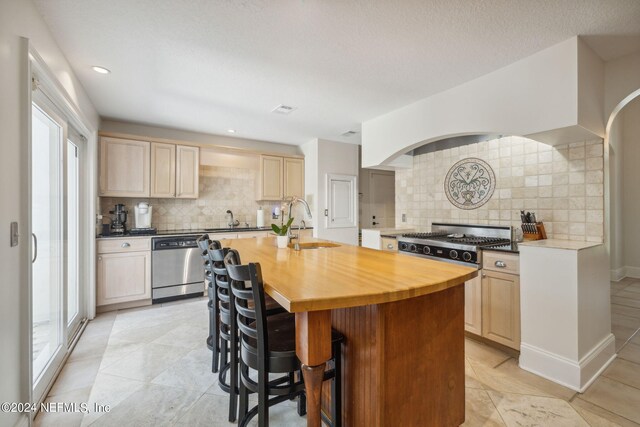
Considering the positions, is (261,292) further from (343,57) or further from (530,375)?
(530,375)

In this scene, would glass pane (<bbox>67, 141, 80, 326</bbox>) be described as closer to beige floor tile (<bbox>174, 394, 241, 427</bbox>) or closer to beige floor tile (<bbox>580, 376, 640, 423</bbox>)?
beige floor tile (<bbox>174, 394, 241, 427</bbox>)

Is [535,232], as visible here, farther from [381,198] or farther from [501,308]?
[381,198]

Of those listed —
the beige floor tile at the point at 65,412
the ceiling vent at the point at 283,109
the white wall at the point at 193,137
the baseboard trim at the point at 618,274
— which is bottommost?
the beige floor tile at the point at 65,412

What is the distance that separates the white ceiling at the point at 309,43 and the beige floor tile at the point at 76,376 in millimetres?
2483

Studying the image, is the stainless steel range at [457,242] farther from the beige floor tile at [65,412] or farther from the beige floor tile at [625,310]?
the beige floor tile at [65,412]

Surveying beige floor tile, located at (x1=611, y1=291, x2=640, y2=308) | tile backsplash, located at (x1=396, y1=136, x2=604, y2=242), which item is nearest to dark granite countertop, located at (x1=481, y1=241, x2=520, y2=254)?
tile backsplash, located at (x1=396, y1=136, x2=604, y2=242)

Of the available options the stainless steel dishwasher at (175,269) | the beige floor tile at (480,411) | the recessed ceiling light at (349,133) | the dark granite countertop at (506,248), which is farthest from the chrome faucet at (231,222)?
the beige floor tile at (480,411)

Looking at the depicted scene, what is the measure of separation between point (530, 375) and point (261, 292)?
2.23 metres

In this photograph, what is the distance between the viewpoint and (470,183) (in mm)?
3297

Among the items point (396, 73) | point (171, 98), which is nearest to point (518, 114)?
point (396, 73)

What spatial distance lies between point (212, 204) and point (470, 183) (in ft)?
12.6

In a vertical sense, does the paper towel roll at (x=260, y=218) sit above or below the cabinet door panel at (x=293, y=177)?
below

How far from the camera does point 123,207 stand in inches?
152

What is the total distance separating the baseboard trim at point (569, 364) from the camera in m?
2.00
